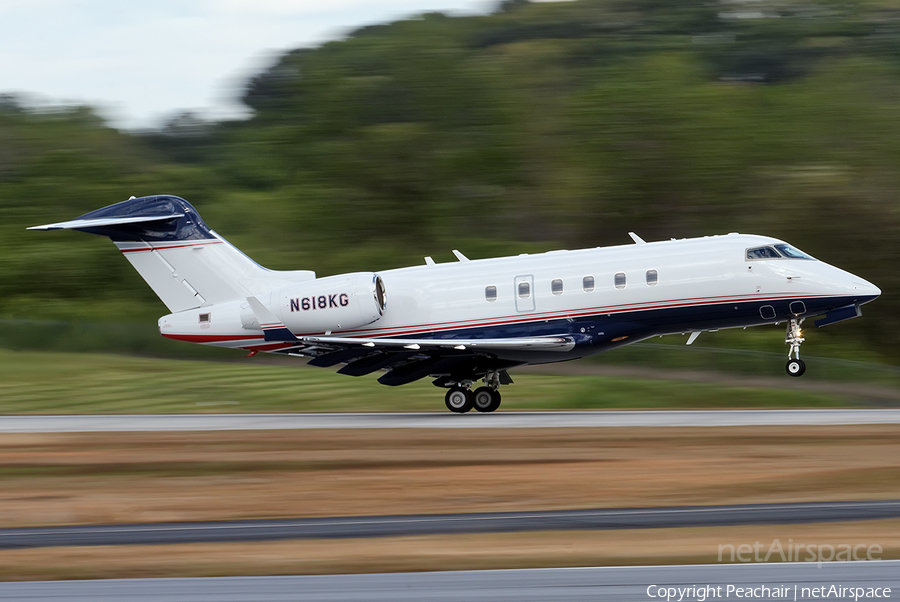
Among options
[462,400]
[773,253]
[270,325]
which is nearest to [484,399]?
[462,400]

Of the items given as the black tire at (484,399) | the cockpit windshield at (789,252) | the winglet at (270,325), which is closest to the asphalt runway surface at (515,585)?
the winglet at (270,325)

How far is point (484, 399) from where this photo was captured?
20109 millimetres

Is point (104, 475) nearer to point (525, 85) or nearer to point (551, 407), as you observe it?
point (551, 407)

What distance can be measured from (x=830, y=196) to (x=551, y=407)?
477 inches

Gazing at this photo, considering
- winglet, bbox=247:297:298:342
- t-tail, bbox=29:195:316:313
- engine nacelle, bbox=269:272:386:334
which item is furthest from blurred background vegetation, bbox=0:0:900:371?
t-tail, bbox=29:195:316:313

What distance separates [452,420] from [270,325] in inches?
164

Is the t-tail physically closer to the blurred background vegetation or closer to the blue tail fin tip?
the blue tail fin tip

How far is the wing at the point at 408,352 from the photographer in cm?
1853

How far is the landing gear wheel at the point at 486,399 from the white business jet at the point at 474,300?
21mm

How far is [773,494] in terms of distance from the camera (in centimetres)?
1009

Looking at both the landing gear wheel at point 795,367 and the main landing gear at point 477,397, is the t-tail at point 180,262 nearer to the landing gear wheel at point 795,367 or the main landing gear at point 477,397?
the main landing gear at point 477,397

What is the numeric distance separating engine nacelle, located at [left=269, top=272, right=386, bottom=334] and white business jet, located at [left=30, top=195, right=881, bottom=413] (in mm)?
24

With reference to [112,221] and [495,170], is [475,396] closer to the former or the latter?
[112,221]

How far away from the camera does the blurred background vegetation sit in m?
30.7
